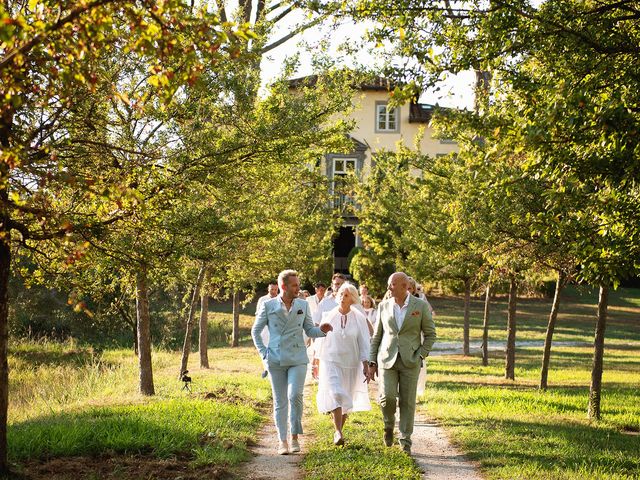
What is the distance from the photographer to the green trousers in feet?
29.3

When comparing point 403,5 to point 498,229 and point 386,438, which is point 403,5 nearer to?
point 386,438

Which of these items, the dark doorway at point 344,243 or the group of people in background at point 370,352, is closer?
the group of people in background at point 370,352

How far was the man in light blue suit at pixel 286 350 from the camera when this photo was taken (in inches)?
352

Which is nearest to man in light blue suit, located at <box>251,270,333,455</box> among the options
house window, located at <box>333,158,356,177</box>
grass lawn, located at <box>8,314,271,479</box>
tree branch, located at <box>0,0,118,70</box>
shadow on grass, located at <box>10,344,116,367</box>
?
grass lawn, located at <box>8,314,271,479</box>

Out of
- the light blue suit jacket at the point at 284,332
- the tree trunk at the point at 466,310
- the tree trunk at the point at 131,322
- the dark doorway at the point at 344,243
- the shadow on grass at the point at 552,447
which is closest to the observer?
the shadow on grass at the point at 552,447

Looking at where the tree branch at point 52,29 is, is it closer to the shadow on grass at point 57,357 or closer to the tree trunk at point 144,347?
the tree trunk at point 144,347

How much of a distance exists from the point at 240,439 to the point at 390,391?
1937mm

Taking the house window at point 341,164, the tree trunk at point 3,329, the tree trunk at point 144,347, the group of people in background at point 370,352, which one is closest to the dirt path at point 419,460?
the group of people in background at point 370,352

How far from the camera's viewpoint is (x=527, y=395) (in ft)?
46.6

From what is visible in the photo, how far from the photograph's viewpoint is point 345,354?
10180 millimetres

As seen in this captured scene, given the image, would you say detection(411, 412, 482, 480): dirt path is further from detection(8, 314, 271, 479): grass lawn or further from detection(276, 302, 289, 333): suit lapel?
detection(276, 302, 289, 333): suit lapel

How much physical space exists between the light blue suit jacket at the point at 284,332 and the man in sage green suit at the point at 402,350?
893mm

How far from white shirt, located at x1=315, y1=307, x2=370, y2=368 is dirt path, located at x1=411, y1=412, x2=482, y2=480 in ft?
4.29

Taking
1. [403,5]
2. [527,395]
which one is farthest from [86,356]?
[403,5]
